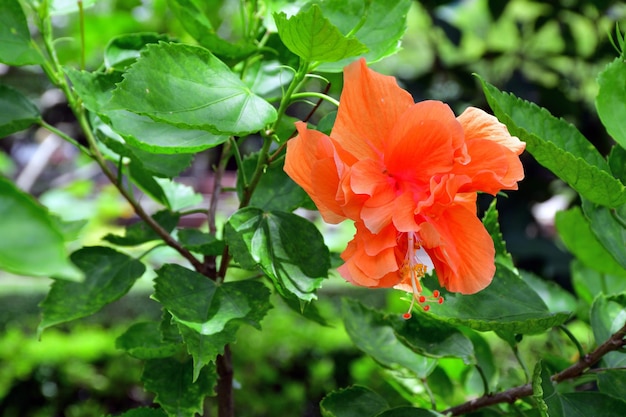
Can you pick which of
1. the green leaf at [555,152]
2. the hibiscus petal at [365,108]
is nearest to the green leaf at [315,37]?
the hibiscus petal at [365,108]

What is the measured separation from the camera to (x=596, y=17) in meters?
2.24

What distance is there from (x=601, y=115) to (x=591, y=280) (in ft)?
1.48

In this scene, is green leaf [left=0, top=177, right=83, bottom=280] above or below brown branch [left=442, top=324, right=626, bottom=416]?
above

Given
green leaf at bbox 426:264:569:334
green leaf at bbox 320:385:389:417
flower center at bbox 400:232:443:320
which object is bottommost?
green leaf at bbox 320:385:389:417

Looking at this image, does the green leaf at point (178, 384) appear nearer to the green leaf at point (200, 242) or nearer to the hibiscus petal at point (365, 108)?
the green leaf at point (200, 242)

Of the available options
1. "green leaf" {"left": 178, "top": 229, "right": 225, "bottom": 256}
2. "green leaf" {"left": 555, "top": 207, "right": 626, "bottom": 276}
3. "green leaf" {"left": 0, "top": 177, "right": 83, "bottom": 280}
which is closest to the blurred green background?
"green leaf" {"left": 555, "top": 207, "right": 626, "bottom": 276}

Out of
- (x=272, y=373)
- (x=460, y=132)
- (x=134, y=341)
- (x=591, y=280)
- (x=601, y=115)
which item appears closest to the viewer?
(x=460, y=132)

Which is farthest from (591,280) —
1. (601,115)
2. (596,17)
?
(596,17)

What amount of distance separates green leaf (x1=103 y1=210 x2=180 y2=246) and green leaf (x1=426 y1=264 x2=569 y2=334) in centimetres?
33

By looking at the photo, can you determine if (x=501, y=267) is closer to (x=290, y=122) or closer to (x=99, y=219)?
(x=290, y=122)

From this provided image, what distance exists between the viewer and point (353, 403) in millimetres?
736

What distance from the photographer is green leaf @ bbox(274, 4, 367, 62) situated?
21.0 inches

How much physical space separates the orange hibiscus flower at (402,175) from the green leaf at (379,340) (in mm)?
286

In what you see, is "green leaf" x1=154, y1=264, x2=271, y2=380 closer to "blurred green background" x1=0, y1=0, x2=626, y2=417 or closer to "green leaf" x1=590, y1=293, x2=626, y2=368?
"green leaf" x1=590, y1=293, x2=626, y2=368
